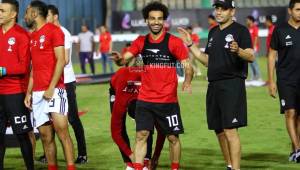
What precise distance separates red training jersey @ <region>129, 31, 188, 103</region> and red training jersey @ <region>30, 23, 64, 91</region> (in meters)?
0.90

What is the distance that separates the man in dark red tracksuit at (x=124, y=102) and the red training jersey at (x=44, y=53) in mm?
1259

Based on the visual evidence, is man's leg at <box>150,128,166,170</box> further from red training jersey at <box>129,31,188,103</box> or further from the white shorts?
the white shorts

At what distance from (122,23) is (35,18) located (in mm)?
31452

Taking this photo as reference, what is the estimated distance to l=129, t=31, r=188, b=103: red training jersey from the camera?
9.91 meters

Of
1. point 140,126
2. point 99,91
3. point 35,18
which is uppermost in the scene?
point 35,18

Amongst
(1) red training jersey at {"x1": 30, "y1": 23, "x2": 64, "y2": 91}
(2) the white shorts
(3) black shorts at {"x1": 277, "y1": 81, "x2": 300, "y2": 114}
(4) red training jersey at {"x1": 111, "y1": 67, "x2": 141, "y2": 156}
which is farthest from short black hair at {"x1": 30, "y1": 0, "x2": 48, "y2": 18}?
(3) black shorts at {"x1": 277, "y1": 81, "x2": 300, "y2": 114}

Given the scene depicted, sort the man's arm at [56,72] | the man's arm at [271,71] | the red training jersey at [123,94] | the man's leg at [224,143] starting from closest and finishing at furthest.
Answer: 1. the man's arm at [56,72]
2. the man's leg at [224,143]
3. the red training jersey at [123,94]
4. the man's arm at [271,71]

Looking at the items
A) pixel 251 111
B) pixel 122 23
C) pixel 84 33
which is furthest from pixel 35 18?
pixel 122 23

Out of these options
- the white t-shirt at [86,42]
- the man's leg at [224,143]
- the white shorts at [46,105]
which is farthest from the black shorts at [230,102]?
the white t-shirt at [86,42]

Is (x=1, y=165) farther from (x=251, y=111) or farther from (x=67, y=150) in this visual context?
(x=251, y=111)

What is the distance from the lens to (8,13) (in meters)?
10.1

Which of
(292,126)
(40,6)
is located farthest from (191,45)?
(292,126)

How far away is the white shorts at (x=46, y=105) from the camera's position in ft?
32.4

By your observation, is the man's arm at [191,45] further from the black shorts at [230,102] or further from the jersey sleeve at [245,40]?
the jersey sleeve at [245,40]
